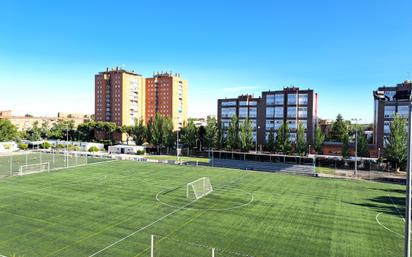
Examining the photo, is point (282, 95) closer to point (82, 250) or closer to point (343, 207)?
point (343, 207)

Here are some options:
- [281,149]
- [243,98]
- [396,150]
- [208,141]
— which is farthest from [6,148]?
[396,150]

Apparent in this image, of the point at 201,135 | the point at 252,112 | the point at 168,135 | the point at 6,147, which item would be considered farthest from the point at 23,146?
the point at 252,112

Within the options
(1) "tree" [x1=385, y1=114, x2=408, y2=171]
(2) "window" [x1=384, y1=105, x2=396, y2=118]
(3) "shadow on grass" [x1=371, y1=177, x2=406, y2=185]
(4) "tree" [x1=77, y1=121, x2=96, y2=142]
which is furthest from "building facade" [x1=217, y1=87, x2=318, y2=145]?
(4) "tree" [x1=77, y1=121, x2=96, y2=142]

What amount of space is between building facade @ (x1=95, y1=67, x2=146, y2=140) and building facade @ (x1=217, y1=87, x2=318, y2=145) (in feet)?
153

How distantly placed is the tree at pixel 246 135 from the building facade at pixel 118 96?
5313 cm

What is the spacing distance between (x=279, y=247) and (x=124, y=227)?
1121 centimetres

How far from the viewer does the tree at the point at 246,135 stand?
7069 cm

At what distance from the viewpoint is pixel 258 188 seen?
3503cm

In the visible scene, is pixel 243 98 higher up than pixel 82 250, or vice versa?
pixel 243 98

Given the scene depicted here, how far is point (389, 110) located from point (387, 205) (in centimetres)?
4304

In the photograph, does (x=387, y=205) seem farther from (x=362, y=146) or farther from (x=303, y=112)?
(x=303, y=112)

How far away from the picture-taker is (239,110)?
79125mm

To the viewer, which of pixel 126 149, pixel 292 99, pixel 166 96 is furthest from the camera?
pixel 166 96

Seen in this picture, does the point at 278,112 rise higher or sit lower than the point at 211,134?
higher
